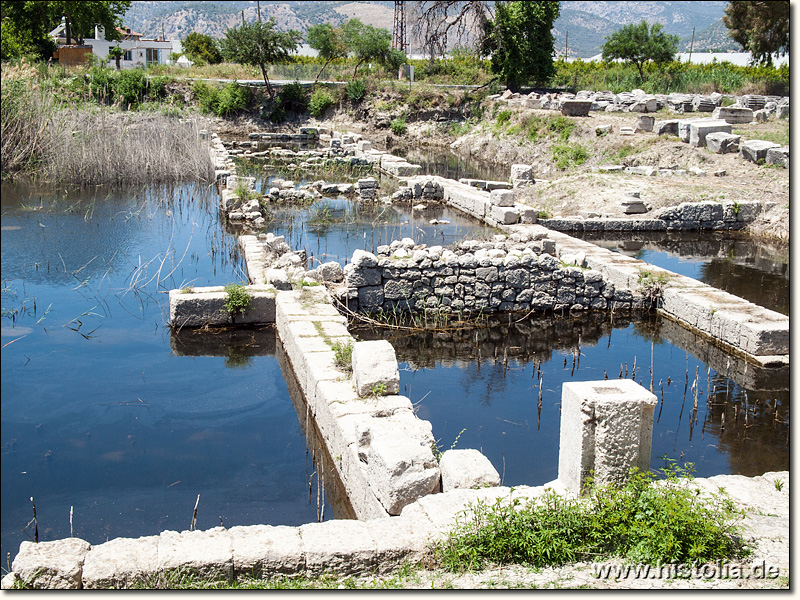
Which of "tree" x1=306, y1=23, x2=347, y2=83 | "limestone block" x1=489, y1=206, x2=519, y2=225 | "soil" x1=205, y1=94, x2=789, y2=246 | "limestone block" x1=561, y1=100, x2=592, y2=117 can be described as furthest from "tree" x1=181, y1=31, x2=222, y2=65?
"limestone block" x1=489, y1=206, x2=519, y2=225

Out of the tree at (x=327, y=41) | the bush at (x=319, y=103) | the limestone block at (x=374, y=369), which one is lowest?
the limestone block at (x=374, y=369)

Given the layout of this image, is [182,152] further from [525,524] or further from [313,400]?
[525,524]

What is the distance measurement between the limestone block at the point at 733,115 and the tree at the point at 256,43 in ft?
70.0

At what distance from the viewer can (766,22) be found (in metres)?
39.2

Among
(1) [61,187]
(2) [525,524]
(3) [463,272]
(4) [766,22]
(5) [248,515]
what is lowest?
(5) [248,515]

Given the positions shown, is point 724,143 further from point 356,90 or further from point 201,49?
point 201,49

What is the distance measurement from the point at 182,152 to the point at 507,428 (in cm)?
1507

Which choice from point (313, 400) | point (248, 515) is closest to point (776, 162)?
point (313, 400)

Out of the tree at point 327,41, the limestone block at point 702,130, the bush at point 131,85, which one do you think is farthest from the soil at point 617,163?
the tree at point 327,41

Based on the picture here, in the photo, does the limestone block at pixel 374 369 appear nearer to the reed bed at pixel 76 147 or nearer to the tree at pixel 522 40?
the reed bed at pixel 76 147

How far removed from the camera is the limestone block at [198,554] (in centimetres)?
396

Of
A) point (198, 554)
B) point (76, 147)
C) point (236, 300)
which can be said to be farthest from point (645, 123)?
point (198, 554)

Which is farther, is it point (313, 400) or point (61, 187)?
point (61, 187)

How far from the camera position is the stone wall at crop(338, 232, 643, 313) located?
9875 mm
